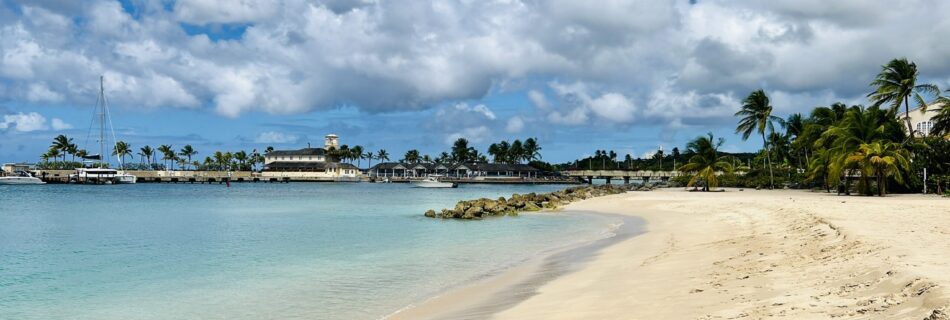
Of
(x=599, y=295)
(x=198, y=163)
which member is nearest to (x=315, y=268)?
(x=599, y=295)

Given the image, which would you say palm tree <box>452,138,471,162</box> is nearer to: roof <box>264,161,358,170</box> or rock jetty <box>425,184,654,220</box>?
roof <box>264,161,358,170</box>

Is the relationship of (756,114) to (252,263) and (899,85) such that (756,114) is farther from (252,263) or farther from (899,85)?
(252,263)

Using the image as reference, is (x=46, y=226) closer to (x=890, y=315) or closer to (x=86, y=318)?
(x=86, y=318)

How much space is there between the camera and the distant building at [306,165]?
146 metres

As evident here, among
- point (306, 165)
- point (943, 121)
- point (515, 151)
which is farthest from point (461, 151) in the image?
point (943, 121)

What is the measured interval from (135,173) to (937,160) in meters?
138

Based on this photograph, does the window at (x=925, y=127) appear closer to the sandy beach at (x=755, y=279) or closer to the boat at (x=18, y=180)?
the sandy beach at (x=755, y=279)

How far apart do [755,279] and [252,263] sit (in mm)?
13503

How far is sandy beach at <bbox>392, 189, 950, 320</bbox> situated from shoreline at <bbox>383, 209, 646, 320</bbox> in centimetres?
4

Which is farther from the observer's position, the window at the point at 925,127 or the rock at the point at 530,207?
the window at the point at 925,127

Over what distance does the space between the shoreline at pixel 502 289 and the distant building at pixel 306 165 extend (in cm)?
13209

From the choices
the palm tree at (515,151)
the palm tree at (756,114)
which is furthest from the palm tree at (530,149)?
the palm tree at (756,114)

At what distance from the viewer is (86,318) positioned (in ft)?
37.4

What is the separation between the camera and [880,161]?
36500 millimetres
